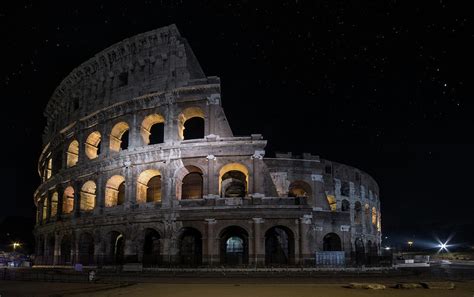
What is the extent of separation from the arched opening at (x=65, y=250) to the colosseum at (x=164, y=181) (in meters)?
0.12

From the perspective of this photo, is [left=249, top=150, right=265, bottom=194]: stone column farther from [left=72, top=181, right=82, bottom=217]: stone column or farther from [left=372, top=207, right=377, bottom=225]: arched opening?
[left=372, top=207, right=377, bottom=225]: arched opening

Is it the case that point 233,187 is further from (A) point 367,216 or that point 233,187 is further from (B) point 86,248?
(A) point 367,216

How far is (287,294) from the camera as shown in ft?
47.8

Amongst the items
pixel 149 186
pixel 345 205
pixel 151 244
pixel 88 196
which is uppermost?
pixel 149 186

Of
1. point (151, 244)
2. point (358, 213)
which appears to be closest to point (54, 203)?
point (151, 244)

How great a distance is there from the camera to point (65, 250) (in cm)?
3597

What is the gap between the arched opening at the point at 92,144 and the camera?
114 ft

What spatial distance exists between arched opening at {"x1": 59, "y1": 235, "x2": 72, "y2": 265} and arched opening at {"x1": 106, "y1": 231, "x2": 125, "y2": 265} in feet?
15.0

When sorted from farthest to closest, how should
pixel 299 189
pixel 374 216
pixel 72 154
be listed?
pixel 374 216
pixel 299 189
pixel 72 154

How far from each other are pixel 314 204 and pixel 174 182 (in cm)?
1389

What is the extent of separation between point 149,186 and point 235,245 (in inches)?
309

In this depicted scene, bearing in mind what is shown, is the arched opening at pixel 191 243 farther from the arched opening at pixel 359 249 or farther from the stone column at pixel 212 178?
the arched opening at pixel 359 249

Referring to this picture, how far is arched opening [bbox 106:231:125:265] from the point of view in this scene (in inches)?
1201

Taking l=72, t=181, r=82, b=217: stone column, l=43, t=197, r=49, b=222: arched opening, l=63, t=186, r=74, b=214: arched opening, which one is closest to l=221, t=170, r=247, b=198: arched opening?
l=72, t=181, r=82, b=217: stone column
